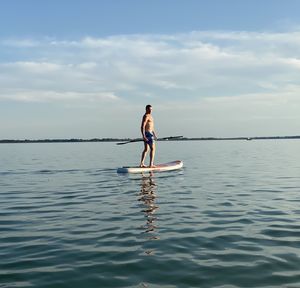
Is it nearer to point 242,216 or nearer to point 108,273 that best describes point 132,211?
point 242,216

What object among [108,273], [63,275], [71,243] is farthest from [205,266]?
[71,243]

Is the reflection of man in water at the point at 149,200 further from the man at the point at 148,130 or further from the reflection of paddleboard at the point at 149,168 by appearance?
the man at the point at 148,130

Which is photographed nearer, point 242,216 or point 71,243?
point 71,243

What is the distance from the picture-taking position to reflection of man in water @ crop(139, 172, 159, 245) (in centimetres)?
774

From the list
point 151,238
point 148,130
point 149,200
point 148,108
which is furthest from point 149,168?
point 151,238

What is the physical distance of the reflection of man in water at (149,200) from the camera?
305 inches

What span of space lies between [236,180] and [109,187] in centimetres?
512

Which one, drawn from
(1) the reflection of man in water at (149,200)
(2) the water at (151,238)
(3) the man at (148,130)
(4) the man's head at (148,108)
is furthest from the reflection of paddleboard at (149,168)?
(2) the water at (151,238)

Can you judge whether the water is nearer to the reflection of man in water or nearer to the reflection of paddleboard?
the reflection of man in water

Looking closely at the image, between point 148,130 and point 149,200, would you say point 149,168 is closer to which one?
point 148,130

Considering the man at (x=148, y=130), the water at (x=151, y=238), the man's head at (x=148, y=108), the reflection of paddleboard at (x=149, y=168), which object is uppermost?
the man's head at (x=148, y=108)

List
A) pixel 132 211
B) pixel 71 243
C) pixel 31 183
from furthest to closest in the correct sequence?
pixel 31 183 < pixel 132 211 < pixel 71 243

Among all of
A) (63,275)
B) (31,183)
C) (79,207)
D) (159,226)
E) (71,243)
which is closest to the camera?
(63,275)

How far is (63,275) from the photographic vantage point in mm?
5254
